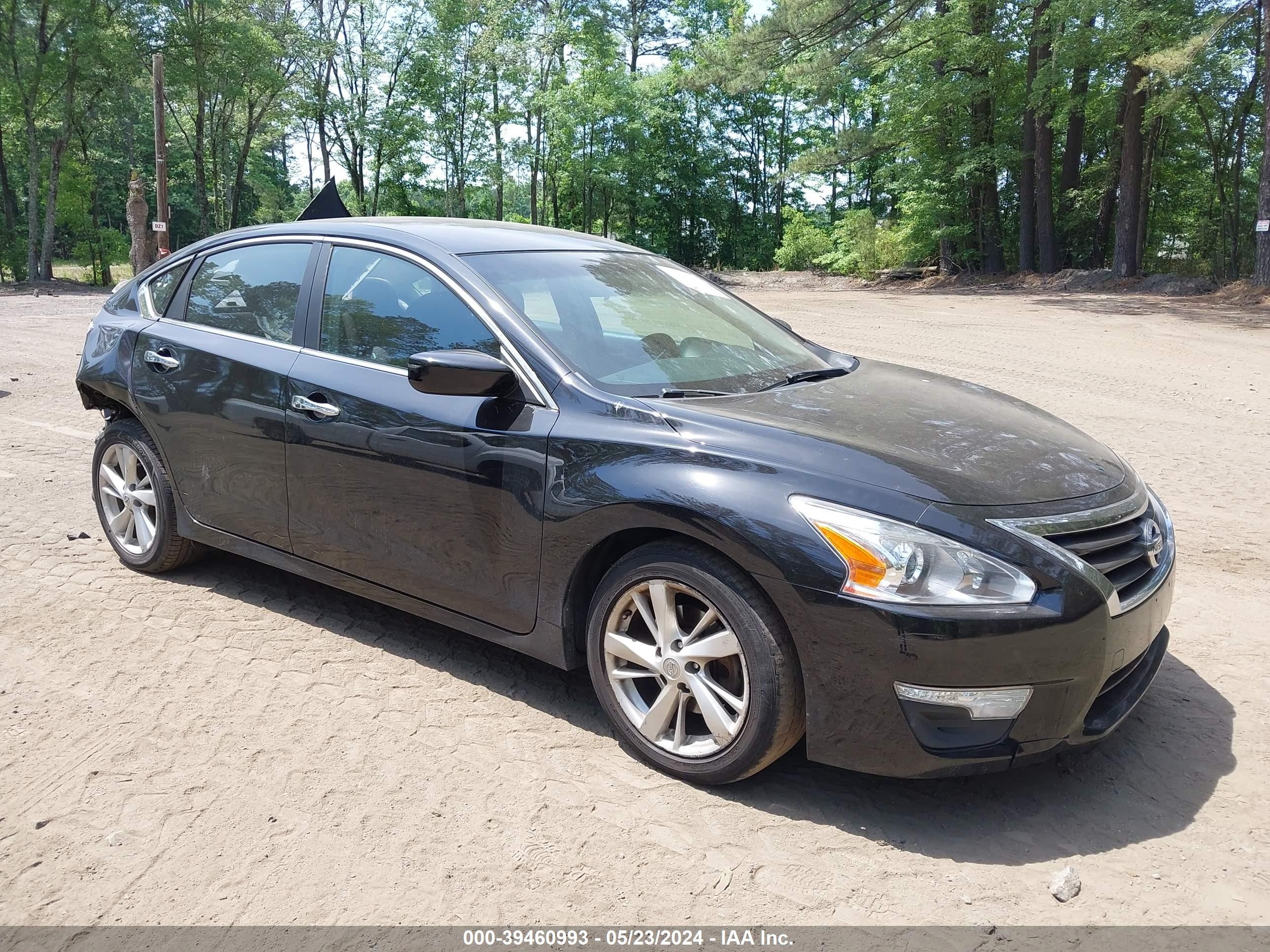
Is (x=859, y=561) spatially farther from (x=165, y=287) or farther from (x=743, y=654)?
(x=165, y=287)

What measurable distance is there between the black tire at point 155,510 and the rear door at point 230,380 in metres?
0.12

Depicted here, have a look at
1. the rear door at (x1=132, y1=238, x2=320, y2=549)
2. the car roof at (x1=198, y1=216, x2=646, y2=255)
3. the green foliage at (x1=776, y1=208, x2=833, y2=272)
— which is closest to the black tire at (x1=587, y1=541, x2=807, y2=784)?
the car roof at (x1=198, y1=216, x2=646, y2=255)

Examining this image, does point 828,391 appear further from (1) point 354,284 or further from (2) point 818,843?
(1) point 354,284

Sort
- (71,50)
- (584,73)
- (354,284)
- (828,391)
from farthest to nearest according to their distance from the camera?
1. (584,73)
2. (71,50)
3. (354,284)
4. (828,391)

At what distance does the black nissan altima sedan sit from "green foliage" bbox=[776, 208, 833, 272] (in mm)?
39806

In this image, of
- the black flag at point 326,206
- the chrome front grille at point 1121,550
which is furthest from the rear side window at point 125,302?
the chrome front grille at point 1121,550

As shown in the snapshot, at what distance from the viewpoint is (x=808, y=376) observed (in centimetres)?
400

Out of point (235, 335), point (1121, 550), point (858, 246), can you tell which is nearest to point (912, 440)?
point (1121, 550)

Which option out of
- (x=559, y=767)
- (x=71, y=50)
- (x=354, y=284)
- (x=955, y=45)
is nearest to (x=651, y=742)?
(x=559, y=767)

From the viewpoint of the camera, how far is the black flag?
539 centimetres

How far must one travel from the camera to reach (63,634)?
429cm

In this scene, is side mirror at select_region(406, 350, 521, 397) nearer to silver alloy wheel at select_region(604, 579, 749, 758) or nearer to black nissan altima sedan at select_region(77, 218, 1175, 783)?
black nissan altima sedan at select_region(77, 218, 1175, 783)

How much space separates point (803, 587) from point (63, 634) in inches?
128

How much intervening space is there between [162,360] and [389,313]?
141cm
